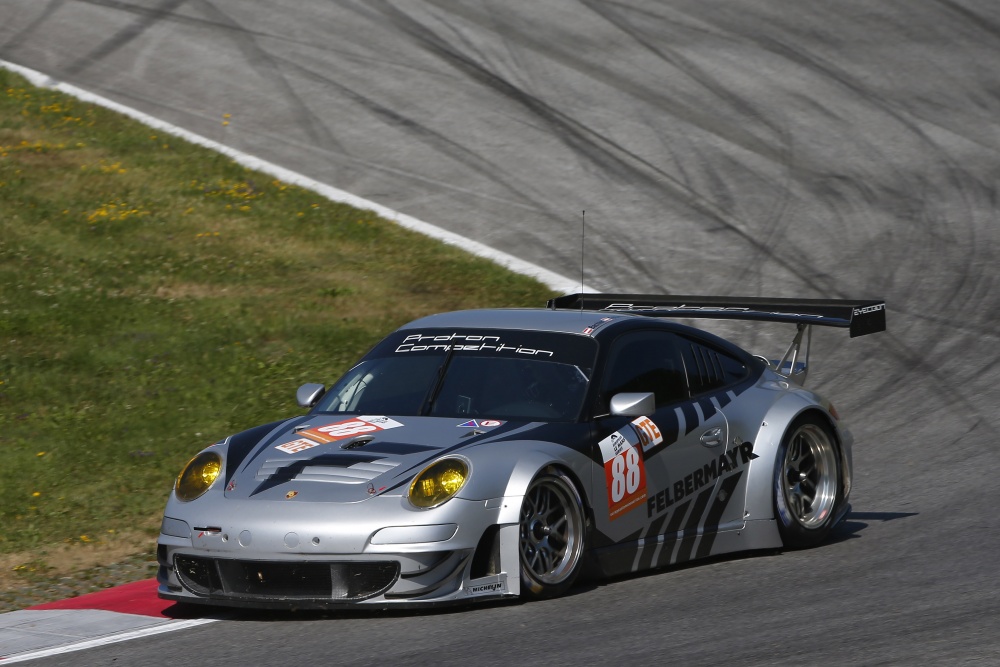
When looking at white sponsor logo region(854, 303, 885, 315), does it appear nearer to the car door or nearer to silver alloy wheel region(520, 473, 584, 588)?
the car door

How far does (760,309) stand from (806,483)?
3.48ft

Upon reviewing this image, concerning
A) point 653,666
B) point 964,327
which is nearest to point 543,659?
point 653,666

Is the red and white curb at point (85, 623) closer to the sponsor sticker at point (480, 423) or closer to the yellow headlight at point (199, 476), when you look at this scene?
the yellow headlight at point (199, 476)

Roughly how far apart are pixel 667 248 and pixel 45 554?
9.11m

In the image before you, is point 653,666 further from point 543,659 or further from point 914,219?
point 914,219

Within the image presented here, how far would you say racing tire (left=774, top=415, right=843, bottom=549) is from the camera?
25.7 feet

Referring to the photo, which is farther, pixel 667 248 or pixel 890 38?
pixel 890 38

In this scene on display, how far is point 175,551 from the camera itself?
6.53 m

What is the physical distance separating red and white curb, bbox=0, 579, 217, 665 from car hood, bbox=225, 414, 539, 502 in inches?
26.6

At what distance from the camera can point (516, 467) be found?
21.4 feet

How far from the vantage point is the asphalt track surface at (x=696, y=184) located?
19.9 ft

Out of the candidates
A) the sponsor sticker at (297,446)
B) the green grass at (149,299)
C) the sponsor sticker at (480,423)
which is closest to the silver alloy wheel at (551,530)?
the sponsor sticker at (480,423)

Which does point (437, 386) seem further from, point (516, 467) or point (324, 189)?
point (324, 189)

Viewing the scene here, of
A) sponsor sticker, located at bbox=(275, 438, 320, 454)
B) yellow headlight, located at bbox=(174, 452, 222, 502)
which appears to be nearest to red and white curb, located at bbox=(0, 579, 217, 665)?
yellow headlight, located at bbox=(174, 452, 222, 502)
